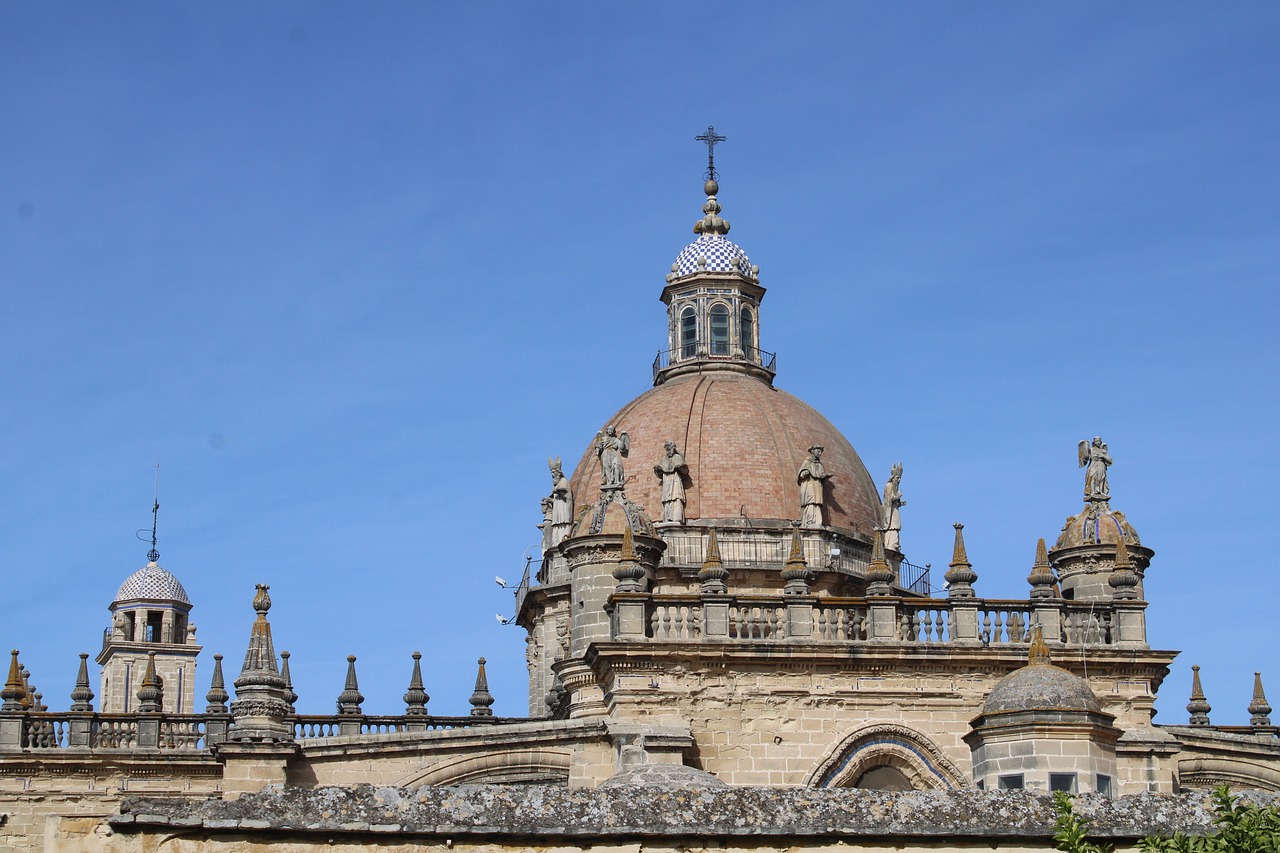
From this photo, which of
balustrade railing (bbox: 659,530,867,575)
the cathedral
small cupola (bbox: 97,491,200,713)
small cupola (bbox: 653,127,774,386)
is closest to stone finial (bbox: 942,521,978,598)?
the cathedral

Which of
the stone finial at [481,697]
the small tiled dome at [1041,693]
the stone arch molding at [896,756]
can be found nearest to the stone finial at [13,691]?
the stone finial at [481,697]

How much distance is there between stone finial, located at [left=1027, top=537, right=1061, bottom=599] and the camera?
3178cm

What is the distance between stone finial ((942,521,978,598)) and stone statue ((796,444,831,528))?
1450 centimetres

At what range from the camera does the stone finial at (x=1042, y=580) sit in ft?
104

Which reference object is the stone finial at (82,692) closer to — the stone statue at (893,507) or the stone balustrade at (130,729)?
the stone balustrade at (130,729)

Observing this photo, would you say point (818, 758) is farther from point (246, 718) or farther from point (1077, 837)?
point (1077, 837)

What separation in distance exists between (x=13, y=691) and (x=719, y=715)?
16.7 meters

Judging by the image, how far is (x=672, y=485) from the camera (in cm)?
4672

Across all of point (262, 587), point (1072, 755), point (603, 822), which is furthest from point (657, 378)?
point (603, 822)

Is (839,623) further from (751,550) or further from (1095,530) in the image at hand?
(751,550)

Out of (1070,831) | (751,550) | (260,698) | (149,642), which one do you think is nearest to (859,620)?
(260,698)

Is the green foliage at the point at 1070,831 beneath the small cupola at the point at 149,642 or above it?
beneath

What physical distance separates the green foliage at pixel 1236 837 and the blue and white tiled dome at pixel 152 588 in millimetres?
56959

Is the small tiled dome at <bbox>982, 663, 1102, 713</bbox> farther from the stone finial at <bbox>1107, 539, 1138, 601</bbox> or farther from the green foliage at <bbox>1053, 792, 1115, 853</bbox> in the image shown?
the green foliage at <bbox>1053, 792, 1115, 853</bbox>
